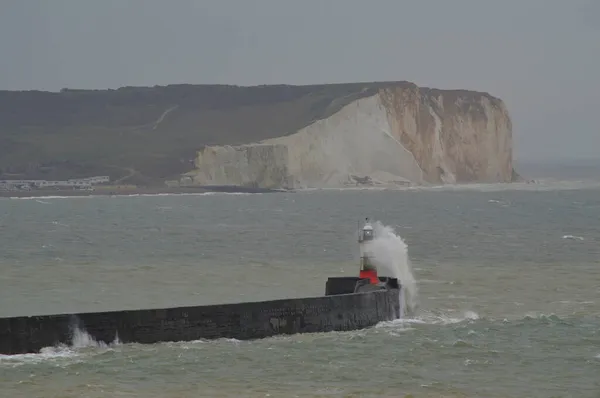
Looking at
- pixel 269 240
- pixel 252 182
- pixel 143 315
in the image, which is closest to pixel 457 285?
pixel 143 315

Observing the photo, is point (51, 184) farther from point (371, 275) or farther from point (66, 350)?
point (66, 350)

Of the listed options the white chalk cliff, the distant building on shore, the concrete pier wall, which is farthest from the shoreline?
the concrete pier wall

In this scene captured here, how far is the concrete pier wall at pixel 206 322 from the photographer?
60.5 feet

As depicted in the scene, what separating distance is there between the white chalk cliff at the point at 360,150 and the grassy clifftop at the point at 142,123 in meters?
4.17

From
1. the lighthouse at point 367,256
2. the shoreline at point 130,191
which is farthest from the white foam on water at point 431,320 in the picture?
the shoreline at point 130,191

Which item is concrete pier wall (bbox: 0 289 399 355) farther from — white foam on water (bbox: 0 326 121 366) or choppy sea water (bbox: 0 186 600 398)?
choppy sea water (bbox: 0 186 600 398)

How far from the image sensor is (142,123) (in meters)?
185

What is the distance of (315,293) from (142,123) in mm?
157918

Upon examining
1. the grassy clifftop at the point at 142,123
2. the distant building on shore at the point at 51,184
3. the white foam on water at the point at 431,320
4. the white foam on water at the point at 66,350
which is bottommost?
the white foam on water at the point at 431,320

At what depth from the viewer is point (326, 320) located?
21.3 m

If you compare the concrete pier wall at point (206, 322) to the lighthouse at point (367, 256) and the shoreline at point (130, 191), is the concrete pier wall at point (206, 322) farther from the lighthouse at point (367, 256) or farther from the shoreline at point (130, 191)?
the shoreline at point (130, 191)

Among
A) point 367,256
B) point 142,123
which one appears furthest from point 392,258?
point 142,123

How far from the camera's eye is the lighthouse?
77.2ft

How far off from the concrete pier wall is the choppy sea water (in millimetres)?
203
